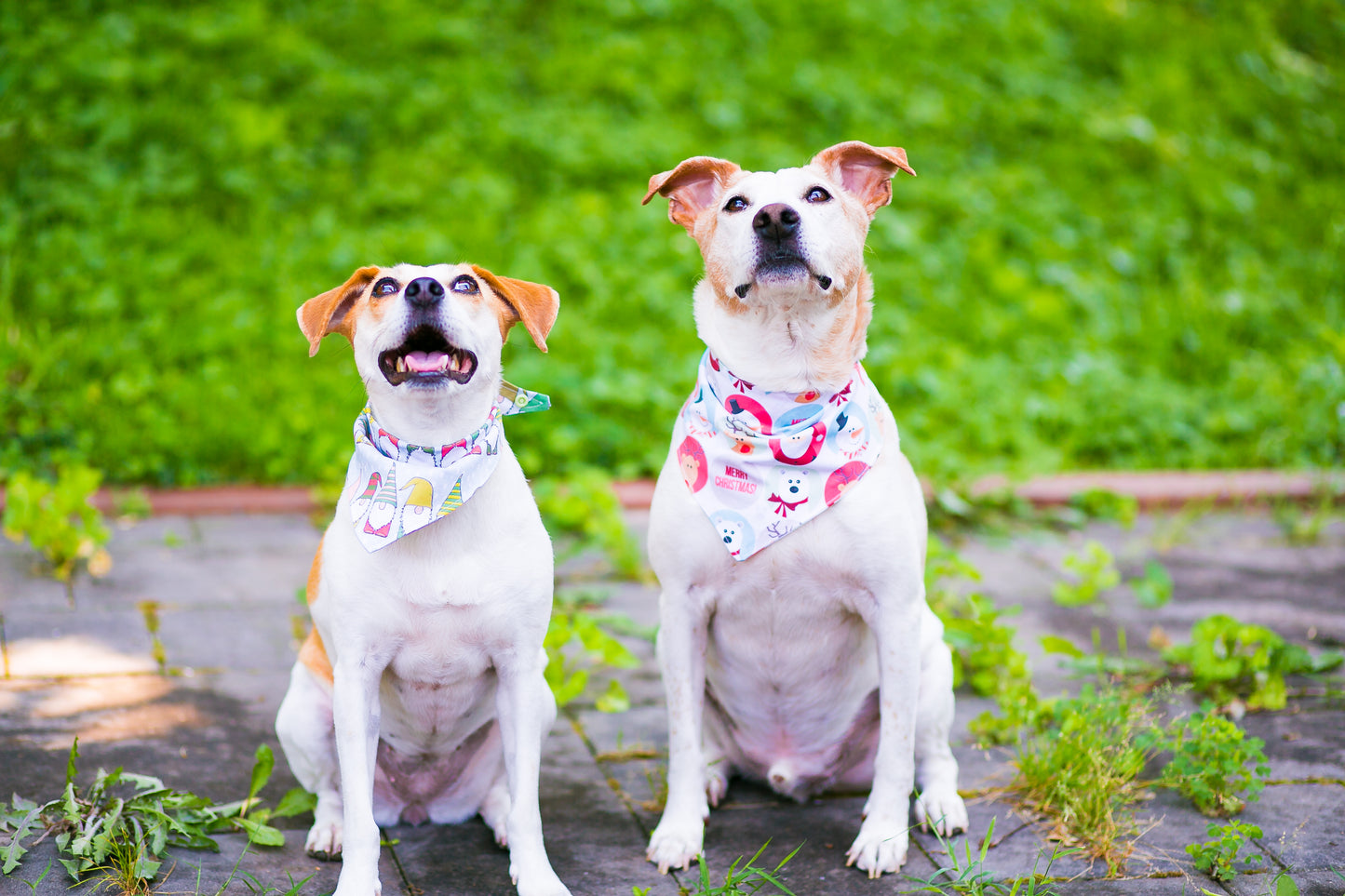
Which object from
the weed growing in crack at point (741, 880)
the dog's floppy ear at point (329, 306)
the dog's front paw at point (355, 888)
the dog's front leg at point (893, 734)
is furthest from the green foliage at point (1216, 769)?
the dog's floppy ear at point (329, 306)

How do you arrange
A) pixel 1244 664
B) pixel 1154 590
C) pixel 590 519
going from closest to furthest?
pixel 1244 664 → pixel 1154 590 → pixel 590 519

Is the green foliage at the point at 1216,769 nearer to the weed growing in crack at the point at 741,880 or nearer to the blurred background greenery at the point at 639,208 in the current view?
the weed growing in crack at the point at 741,880

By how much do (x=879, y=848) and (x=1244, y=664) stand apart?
69.3 inches

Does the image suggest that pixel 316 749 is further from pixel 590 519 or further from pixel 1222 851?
pixel 590 519

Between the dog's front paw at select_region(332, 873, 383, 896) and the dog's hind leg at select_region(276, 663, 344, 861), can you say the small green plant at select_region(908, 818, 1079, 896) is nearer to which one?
the dog's front paw at select_region(332, 873, 383, 896)

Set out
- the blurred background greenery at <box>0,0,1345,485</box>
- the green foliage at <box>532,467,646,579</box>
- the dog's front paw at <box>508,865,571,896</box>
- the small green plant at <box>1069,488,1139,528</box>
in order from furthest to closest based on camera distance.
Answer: the blurred background greenery at <box>0,0,1345,485</box> → the small green plant at <box>1069,488,1139,528</box> → the green foliage at <box>532,467,646,579</box> → the dog's front paw at <box>508,865,571,896</box>

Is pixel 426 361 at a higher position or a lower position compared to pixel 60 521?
higher

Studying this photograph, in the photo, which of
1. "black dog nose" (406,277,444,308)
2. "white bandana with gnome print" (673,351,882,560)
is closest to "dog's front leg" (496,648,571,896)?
"white bandana with gnome print" (673,351,882,560)

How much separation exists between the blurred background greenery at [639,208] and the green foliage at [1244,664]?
2219mm

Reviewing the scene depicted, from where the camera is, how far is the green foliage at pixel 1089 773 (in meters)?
3.04

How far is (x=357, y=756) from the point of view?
2723mm

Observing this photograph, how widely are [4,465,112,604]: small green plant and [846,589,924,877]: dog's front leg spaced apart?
327cm

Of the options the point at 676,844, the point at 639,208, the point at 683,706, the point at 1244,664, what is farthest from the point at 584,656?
the point at 639,208

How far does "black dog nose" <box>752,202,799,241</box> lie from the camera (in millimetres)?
2924
